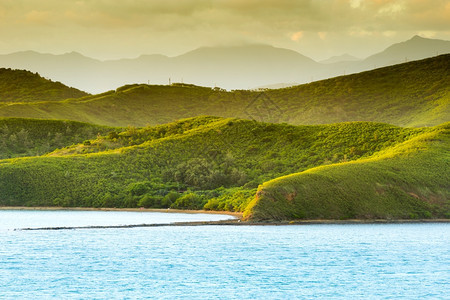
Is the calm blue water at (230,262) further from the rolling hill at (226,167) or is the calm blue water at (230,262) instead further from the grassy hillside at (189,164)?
the grassy hillside at (189,164)

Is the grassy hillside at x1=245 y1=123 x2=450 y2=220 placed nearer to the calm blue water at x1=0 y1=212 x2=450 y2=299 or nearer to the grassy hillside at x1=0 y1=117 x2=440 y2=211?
the calm blue water at x1=0 y1=212 x2=450 y2=299

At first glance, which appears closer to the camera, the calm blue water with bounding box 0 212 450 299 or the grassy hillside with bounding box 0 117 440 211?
the calm blue water with bounding box 0 212 450 299

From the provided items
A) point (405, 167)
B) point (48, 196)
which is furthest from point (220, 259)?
point (48, 196)

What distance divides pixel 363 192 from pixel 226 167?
39082mm

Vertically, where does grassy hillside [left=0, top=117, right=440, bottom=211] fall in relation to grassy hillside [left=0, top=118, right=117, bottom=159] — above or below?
below

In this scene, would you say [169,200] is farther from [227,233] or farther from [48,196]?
[227,233]

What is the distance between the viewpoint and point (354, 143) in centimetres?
13325

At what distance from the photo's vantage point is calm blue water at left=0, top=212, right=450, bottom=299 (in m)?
51.7

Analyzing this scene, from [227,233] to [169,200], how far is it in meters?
34.2

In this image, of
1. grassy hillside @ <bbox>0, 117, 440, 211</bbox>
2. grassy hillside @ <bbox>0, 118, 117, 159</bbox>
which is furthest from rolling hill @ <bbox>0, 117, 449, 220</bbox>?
grassy hillside @ <bbox>0, 118, 117, 159</bbox>

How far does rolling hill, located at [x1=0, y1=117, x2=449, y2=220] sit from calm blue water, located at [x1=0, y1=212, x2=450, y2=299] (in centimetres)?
1145

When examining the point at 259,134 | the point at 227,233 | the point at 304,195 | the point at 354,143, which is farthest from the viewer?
the point at 259,134

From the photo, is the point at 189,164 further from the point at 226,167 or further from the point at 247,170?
the point at 247,170

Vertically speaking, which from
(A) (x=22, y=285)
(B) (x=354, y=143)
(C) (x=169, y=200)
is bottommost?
Answer: (A) (x=22, y=285)
